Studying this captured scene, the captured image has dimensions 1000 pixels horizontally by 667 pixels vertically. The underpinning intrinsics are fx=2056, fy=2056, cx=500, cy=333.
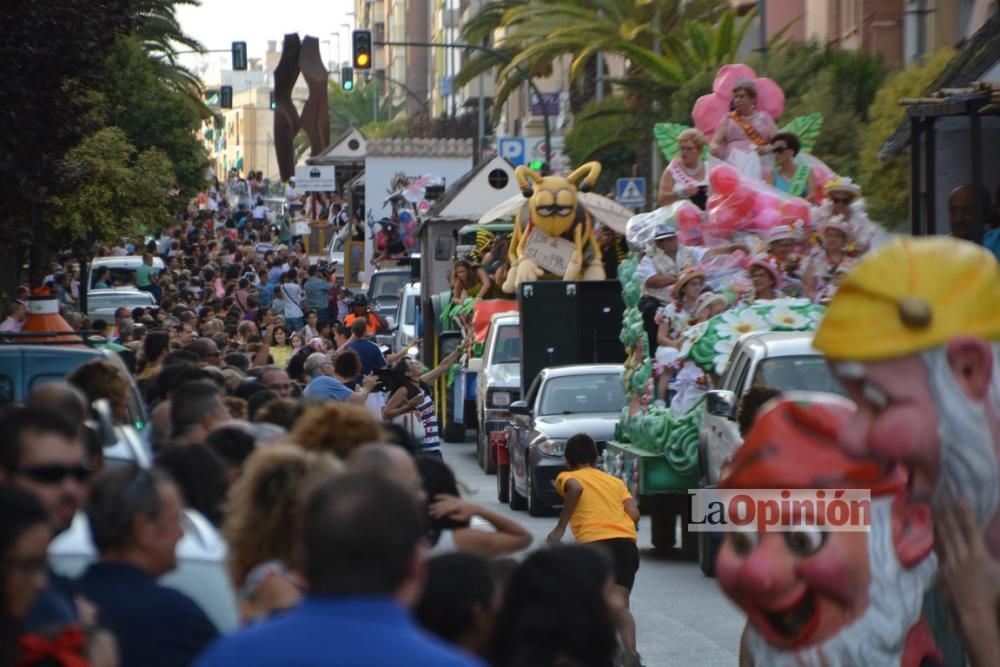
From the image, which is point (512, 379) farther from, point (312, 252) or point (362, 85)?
point (362, 85)

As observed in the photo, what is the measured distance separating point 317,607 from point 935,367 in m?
3.09

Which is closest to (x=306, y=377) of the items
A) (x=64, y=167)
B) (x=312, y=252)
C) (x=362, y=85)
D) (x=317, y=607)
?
(x=64, y=167)

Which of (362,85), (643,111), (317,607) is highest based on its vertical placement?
(362,85)

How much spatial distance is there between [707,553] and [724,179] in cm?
366

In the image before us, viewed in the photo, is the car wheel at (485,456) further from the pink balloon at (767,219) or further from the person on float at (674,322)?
the pink balloon at (767,219)

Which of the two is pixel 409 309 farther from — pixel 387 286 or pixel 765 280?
pixel 765 280

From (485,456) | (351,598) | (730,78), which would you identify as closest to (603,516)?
(351,598)

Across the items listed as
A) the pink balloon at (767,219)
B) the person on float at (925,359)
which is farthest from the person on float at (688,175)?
the person on float at (925,359)

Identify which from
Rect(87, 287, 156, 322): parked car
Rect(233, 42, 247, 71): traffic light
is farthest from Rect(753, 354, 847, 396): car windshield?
Rect(233, 42, 247, 71): traffic light

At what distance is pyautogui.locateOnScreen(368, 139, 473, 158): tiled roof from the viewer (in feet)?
156

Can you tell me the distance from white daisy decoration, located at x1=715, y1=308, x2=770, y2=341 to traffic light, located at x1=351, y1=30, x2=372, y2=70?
25.3 metres

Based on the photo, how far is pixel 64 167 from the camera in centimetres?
1866

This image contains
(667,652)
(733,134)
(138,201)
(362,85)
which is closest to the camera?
(667,652)

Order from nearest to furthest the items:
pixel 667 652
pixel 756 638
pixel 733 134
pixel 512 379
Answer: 1. pixel 756 638
2. pixel 667 652
3. pixel 733 134
4. pixel 512 379
